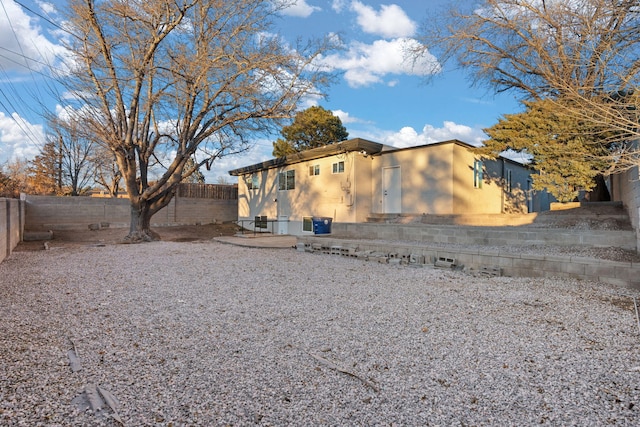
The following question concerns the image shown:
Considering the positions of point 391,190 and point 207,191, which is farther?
point 207,191

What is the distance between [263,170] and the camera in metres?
16.5

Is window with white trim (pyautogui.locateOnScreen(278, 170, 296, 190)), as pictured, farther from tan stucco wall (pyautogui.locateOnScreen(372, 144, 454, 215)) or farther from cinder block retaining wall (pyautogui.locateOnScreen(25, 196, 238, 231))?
cinder block retaining wall (pyautogui.locateOnScreen(25, 196, 238, 231))

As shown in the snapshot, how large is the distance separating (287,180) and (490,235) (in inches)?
377

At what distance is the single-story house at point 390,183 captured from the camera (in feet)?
34.9

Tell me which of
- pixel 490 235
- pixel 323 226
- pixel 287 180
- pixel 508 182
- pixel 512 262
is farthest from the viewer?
pixel 287 180

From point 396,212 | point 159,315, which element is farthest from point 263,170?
point 159,315

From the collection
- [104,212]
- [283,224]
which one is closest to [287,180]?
[283,224]

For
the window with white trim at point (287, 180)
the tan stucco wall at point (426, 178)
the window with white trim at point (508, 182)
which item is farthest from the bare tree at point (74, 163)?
the window with white trim at point (508, 182)

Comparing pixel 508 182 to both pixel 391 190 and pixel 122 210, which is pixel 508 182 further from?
pixel 122 210

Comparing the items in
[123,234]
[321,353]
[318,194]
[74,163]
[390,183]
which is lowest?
[321,353]

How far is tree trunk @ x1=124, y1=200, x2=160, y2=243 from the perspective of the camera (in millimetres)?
11422

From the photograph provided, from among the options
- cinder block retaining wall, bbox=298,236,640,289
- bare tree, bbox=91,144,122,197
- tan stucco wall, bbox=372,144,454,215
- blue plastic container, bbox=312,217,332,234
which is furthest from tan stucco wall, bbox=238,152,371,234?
bare tree, bbox=91,144,122,197

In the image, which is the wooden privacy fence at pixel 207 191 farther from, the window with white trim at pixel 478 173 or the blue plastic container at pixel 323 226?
the window with white trim at pixel 478 173

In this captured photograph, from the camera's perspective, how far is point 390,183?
11.8m
